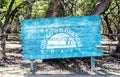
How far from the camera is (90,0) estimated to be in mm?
25422

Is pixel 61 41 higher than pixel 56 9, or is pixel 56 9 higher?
pixel 56 9

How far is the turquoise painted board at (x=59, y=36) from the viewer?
10469mm

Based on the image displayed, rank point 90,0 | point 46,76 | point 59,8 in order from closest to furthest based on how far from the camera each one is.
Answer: point 46,76
point 59,8
point 90,0

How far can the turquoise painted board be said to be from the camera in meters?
10.5

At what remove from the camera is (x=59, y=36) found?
10.5m

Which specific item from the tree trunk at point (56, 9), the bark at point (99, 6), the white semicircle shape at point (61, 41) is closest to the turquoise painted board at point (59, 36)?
the white semicircle shape at point (61, 41)

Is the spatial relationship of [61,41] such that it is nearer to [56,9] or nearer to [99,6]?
[56,9]

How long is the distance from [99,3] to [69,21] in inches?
82.9

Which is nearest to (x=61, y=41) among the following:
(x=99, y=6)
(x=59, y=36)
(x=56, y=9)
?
(x=59, y=36)

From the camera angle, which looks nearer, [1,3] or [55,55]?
[55,55]

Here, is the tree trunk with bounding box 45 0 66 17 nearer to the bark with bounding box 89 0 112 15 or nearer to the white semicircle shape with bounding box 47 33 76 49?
the bark with bounding box 89 0 112 15

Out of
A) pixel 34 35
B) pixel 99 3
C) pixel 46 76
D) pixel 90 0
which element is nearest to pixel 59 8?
pixel 99 3

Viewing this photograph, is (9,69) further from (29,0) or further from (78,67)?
(29,0)

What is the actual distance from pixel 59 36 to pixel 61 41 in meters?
0.19
